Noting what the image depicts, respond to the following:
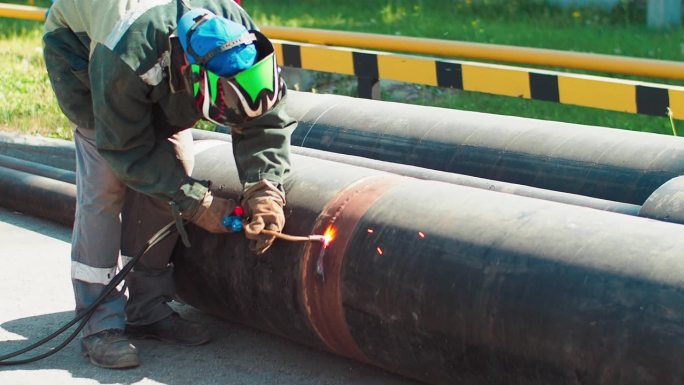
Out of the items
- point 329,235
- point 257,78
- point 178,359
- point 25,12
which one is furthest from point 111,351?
point 25,12

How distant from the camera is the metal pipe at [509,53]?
681cm

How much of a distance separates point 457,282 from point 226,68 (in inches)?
39.6

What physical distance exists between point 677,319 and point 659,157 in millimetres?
1530

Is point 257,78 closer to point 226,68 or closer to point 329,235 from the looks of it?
point 226,68

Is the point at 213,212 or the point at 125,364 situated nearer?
the point at 213,212

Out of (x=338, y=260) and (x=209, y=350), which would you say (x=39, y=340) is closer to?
(x=209, y=350)

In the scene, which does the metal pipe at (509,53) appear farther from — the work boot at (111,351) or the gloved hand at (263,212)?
the work boot at (111,351)

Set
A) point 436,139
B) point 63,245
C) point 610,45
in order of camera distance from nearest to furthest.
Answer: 1. point 436,139
2. point 63,245
3. point 610,45

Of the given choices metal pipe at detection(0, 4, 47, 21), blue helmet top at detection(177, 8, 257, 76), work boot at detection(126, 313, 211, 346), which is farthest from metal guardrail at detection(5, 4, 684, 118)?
metal pipe at detection(0, 4, 47, 21)

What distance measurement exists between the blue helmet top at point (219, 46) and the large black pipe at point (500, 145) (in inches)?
57.6

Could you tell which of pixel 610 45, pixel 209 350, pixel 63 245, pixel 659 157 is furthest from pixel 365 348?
pixel 610 45

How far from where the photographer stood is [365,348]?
3.85 m

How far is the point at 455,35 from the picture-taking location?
1272 centimetres

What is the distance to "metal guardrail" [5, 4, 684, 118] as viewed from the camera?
621cm
